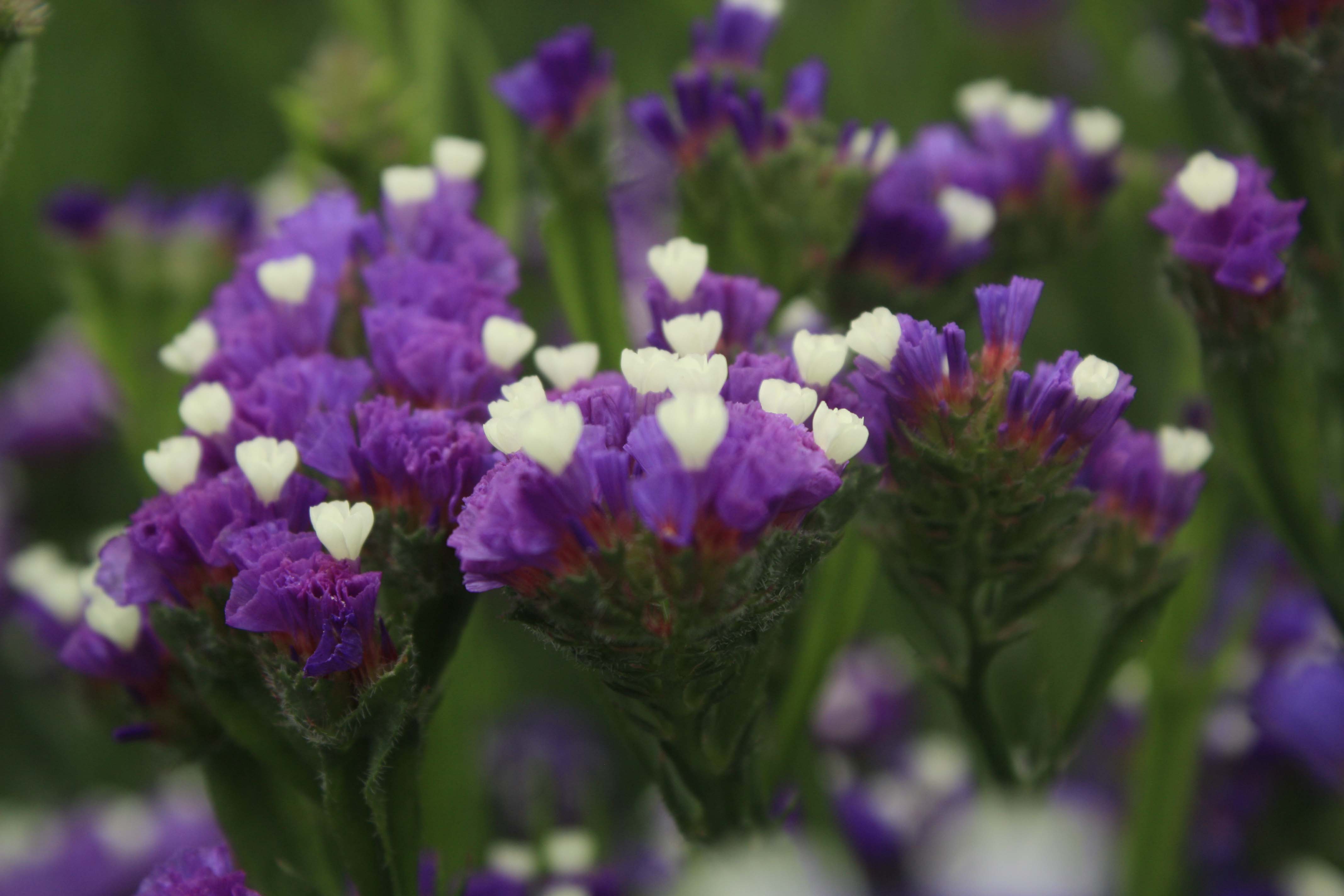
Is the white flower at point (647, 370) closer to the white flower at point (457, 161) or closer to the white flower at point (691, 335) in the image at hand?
the white flower at point (691, 335)

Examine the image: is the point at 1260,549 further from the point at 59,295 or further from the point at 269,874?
the point at 59,295

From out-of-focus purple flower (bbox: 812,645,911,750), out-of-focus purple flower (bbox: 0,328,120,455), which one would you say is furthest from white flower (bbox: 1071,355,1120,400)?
out-of-focus purple flower (bbox: 0,328,120,455)

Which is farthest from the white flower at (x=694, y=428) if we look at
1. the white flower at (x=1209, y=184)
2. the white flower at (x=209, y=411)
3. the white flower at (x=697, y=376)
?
the white flower at (x=1209, y=184)

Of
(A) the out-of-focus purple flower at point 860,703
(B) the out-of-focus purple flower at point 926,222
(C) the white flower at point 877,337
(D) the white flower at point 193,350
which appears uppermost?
(C) the white flower at point 877,337

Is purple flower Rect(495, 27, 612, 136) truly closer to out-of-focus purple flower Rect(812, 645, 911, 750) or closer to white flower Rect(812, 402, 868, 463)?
white flower Rect(812, 402, 868, 463)

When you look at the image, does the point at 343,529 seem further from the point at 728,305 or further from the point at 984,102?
the point at 984,102
